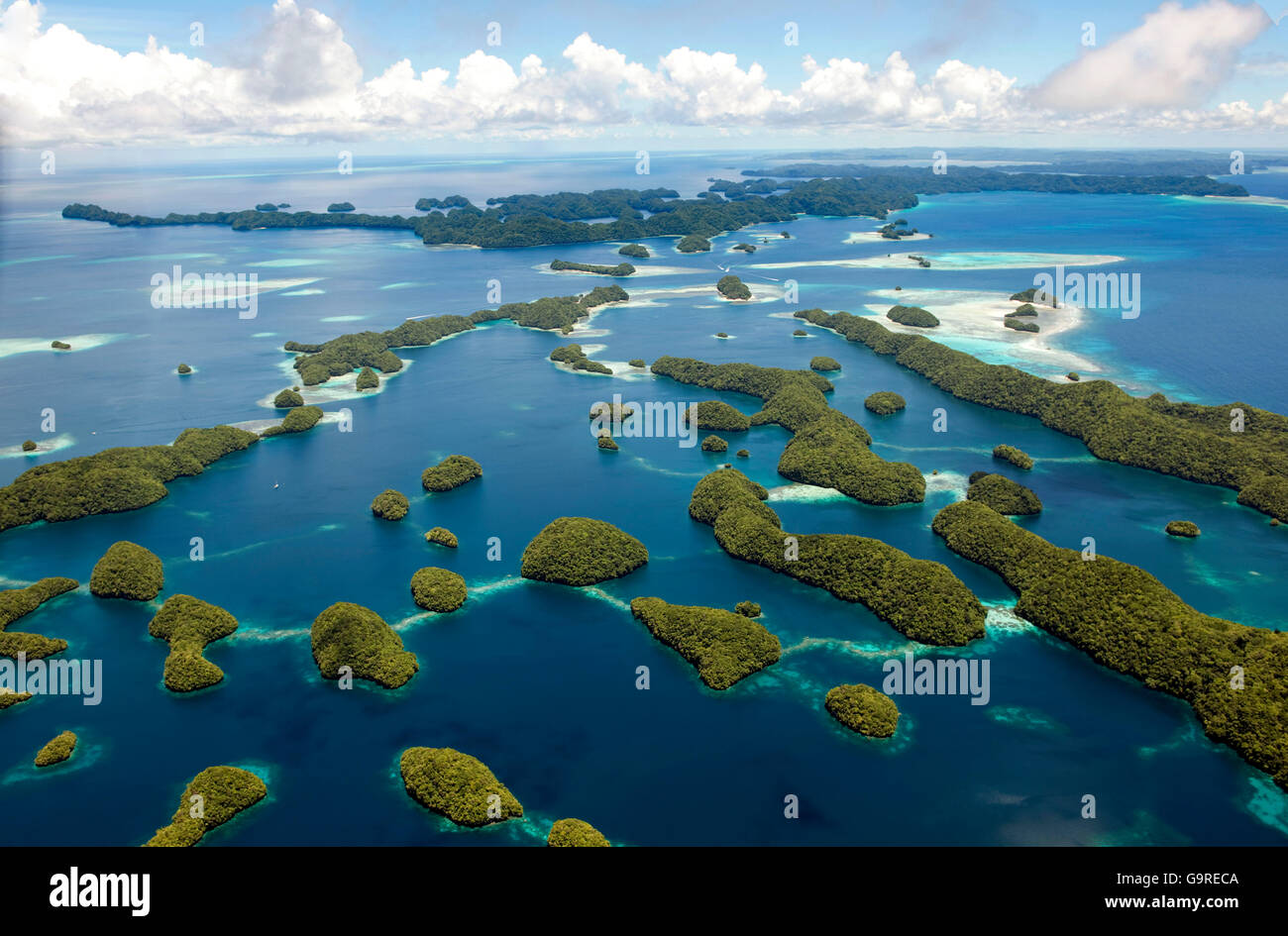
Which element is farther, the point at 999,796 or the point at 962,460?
the point at 962,460

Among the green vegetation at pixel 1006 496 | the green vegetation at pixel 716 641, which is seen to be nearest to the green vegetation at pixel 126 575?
the green vegetation at pixel 716 641

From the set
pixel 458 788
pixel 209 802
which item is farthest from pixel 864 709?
pixel 209 802

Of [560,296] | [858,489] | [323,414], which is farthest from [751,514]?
[560,296]

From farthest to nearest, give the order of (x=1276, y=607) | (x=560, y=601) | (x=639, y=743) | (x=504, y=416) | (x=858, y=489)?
(x=504, y=416)
(x=858, y=489)
(x=560, y=601)
(x=1276, y=607)
(x=639, y=743)

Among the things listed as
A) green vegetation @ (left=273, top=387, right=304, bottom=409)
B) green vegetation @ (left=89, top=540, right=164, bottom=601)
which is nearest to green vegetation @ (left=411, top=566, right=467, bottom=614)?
green vegetation @ (left=89, top=540, right=164, bottom=601)

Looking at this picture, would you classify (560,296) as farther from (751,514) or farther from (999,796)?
(999,796)

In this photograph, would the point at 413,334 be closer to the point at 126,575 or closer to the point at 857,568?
the point at 126,575

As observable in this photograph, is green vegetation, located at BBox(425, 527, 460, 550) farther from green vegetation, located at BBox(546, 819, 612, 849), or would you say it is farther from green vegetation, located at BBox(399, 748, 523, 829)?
green vegetation, located at BBox(546, 819, 612, 849)
